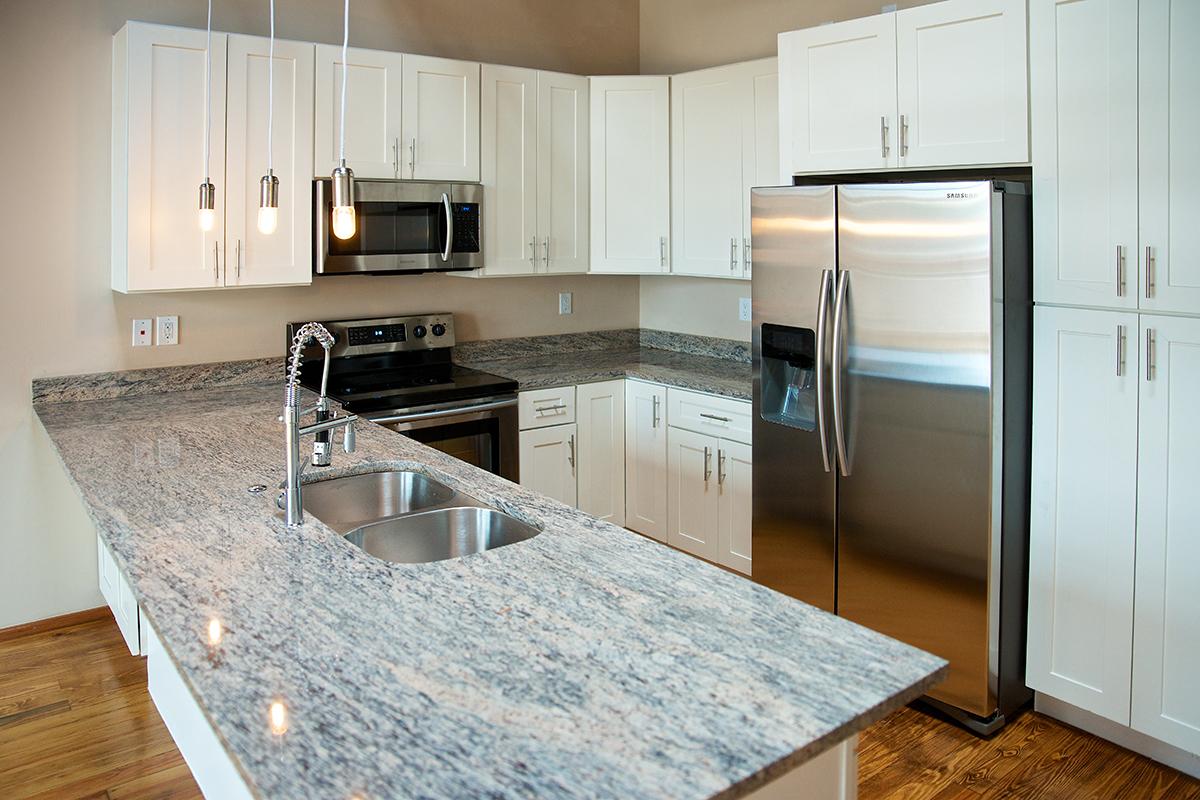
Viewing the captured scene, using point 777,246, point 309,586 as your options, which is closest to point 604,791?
point 309,586

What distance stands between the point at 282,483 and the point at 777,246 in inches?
71.2

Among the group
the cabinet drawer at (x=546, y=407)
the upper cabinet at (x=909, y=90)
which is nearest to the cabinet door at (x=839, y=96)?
the upper cabinet at (x=909, y=90)

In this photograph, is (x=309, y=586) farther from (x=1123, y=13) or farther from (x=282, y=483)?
(x=1123, y=13)

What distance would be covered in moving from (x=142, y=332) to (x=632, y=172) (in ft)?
7.28

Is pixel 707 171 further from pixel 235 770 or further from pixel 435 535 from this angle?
pixel 235 770

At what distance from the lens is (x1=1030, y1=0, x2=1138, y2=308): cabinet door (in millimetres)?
2646

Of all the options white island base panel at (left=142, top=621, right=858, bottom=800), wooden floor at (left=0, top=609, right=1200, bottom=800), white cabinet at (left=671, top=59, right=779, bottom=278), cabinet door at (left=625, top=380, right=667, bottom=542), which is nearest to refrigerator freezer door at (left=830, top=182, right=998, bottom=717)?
wooden floor at (left=0, top=609, right=1200, bottom=800)

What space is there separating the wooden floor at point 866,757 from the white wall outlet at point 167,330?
129 cm

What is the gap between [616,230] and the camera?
4.64 metres

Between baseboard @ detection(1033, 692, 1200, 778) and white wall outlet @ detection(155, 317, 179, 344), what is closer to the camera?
baseboard @ detection(1033, 692, 1200, 778)

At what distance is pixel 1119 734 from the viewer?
2.92 metres

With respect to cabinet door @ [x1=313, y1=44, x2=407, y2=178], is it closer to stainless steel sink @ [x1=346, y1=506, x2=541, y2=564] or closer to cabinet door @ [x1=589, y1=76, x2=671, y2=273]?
cabinet door @ [x1=589, y1=76, x2=671, y2=273]

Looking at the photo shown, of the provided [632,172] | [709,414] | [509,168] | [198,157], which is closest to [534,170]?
[509,168]

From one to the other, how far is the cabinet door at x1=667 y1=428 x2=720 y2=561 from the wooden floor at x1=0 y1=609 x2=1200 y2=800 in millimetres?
1265
